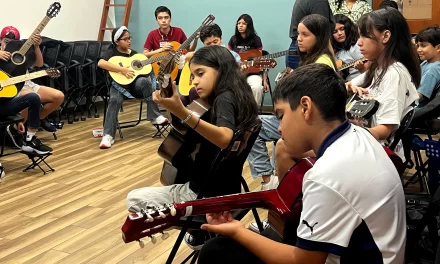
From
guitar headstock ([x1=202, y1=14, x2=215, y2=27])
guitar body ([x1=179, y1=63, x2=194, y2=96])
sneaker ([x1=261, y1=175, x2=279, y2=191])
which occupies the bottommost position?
sneaker ([x1=261, y1=175, x2=279, y2=191])

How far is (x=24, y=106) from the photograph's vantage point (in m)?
4.39

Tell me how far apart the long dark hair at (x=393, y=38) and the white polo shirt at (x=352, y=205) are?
1.25 m

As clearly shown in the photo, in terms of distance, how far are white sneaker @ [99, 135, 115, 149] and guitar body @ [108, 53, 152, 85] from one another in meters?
0.60

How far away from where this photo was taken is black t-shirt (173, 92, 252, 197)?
2.18m

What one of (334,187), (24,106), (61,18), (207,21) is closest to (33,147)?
(24,106)

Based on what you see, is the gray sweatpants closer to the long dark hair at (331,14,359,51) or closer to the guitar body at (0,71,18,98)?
the guitar body at (0,71,18,98)

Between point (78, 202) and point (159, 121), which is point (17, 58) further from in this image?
point (78, 202)

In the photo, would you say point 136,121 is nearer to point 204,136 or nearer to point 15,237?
point 15,237

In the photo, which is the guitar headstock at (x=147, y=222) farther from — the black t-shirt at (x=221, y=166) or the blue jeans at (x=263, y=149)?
the blue jeans at (x=263, y=149)

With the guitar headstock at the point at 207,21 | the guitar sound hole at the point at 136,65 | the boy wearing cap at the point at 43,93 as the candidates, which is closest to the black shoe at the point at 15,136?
the boy wearing cap at the point at 43,93

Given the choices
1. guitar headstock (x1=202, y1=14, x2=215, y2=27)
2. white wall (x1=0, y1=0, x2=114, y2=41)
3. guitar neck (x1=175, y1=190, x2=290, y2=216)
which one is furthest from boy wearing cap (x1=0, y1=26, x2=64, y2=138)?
guitar neck (x1=175, y1=190, x2=290, y2=216)

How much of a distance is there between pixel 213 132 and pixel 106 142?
127 inches

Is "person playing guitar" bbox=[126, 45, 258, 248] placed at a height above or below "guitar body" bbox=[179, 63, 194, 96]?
above

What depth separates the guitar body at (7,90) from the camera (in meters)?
4.24
